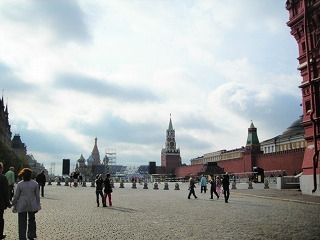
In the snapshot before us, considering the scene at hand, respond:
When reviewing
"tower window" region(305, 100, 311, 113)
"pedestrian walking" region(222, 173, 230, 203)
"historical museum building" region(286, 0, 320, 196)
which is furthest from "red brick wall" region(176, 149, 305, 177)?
"pedestrian walking" region(222, 173, 230, 203)

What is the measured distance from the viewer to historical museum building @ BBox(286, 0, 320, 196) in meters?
24.2

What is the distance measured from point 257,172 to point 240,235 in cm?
5027

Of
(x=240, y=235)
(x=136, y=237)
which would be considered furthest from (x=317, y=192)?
(x=136, y=237)

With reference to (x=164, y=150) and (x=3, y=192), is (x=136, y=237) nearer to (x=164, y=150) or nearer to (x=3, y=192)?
(x=3, y=192)

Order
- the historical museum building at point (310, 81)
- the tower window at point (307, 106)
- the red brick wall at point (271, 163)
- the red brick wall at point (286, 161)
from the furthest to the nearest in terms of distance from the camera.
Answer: the red brick wall at point (271, 163)
the red brick wall at point (286, 161)
the tower window at point (307, 106)
the historical museum building at point (310, 81)

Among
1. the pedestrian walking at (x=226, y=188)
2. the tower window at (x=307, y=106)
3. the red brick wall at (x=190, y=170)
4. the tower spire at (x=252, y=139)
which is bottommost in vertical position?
the pedestrian walking at (x=226, y=188)

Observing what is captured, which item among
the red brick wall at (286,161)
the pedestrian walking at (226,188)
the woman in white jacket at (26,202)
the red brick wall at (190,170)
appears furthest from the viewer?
the red brick wall at (190,170)

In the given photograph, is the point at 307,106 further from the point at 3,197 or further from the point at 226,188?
the point at 3,197

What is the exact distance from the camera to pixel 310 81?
25000 mm

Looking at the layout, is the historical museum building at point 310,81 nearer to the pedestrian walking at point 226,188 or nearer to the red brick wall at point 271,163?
the pedestrian walking at point 226,188

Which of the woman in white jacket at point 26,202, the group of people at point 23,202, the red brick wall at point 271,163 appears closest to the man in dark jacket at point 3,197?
the group of people at point 23,202

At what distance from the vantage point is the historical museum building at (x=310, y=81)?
79.5ft

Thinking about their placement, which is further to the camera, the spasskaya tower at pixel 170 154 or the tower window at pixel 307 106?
the spasskaya tower at pixel 170 154

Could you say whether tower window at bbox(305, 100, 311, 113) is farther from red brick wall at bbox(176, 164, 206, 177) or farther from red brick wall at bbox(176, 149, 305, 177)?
red brick wall at bbox(176, 164, 206, 177)
